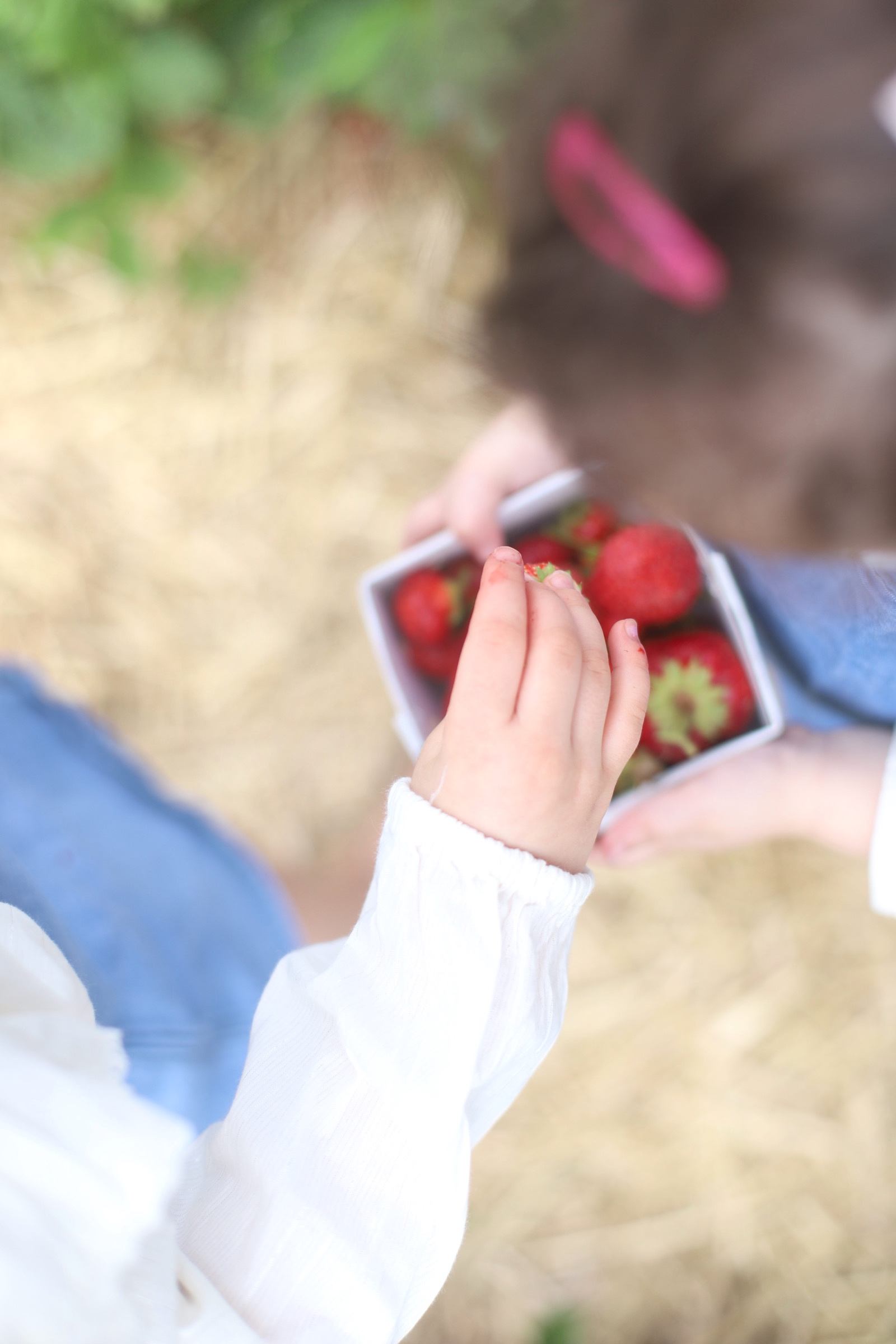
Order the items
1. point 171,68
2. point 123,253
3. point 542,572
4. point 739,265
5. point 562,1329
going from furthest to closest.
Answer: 1. point 562,1329
2. point 123,253
3. point 171,68
4. point 542,572
5. point 739,265

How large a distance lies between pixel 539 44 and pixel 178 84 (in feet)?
1.42

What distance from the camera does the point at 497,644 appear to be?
41 centimetres

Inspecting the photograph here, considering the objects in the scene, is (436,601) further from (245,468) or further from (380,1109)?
(245,468)

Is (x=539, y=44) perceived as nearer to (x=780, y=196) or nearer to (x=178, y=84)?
(x=780, y=196)

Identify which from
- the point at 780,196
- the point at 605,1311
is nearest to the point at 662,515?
the point at 780,196

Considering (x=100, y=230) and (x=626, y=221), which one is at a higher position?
(x=100, y=230)

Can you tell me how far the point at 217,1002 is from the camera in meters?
0.75

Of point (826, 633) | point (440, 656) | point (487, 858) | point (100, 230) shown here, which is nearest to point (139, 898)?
point (440, 656)

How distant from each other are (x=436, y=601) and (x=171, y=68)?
569mm

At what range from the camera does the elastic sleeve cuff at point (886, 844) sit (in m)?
0.70

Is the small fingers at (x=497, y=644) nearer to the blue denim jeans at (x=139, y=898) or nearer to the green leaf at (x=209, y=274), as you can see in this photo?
the blue denim jeans at (x=139, y=898)

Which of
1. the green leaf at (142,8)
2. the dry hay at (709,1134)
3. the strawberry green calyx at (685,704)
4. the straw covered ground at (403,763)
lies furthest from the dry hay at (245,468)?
the strawberry green calyx at (685,704)

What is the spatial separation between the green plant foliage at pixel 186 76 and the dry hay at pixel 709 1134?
0.82 metres

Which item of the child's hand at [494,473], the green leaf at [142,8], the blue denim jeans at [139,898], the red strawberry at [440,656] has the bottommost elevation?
the blue denim jeans at [139,898]
